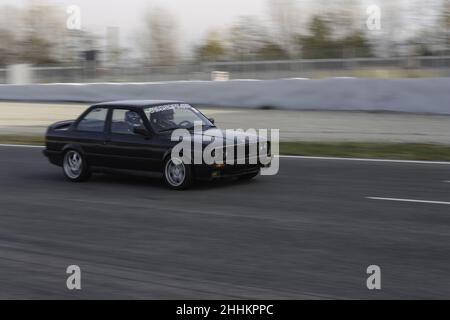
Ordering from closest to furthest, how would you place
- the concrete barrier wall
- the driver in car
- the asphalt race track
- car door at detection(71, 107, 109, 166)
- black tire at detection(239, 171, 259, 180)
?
1. the asphalt race track
2. the driver in car
3. black tire at detection(239, 171, 259, 180)
4. car door at detection(71, 107, 109, 166)
5. the concrete barrier wall

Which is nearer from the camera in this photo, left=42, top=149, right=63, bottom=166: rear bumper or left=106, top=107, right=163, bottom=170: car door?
left=106, top=107, right=163, bottom=170: car door

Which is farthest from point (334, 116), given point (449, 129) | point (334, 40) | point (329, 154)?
point (334, 40)

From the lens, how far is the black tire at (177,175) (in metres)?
10.6

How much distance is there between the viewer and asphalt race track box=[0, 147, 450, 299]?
6.05m

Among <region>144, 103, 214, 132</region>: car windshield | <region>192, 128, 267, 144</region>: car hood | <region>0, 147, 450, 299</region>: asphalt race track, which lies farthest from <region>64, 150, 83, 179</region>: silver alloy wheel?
<region>192, 128, 267, 144</region>: car hood

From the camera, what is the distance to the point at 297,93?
24141 millimetres

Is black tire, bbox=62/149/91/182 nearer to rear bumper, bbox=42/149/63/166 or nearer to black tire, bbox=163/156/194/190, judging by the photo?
rear bumper, bbox=42/149/63/166

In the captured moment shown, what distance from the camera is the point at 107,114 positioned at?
11.7 meters

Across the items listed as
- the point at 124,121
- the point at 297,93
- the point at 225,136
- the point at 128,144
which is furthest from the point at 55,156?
the point at 297,93

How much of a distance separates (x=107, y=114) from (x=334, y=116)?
38.2 ft

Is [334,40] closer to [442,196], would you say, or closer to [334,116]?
[334,116]

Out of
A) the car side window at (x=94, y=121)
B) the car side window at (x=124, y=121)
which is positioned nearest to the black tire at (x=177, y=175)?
the car side window at (x=124, y=121)

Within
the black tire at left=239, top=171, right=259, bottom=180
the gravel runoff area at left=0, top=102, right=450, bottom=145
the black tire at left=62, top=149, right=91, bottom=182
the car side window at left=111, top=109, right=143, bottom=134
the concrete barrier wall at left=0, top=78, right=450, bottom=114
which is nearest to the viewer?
the car side window at left=111, top=109, right=143, bottom=134

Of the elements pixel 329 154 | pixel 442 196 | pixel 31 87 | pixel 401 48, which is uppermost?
pixel 401 48
